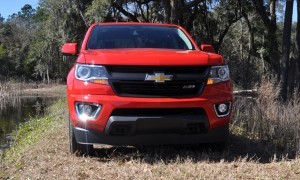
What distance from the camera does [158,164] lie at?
552 centimetres

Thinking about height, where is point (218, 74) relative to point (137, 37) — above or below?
below

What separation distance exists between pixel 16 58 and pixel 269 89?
75227 mm

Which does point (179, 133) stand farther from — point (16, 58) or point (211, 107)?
point (16, 58)

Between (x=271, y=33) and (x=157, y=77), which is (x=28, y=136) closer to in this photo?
(x=157, y=77)

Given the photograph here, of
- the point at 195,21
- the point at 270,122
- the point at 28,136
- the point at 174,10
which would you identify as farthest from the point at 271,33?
the point at 270,122

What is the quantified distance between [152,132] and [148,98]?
42 cm

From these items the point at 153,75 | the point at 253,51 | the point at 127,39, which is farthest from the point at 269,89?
the point at 253,51

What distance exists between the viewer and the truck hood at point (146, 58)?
543cm

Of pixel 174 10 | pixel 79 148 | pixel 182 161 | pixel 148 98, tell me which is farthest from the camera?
pixel 174 10

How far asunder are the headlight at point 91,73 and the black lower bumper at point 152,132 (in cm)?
49

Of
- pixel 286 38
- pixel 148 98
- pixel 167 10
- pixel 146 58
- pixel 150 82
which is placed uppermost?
pixel 167 10

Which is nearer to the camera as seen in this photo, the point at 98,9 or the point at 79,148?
the point at 79,148

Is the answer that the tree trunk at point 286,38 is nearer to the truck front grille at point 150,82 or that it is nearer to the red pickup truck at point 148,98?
the red pickup truck at point 148,98

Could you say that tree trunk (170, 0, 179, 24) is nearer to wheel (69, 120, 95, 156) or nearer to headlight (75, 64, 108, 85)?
wheel (69, 120, 95, 156)
